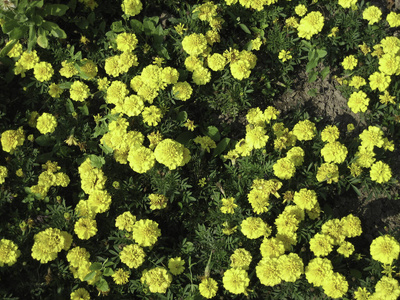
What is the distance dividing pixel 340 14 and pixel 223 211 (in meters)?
2.49

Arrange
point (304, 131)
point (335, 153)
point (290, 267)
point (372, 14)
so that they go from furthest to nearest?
point (372, 14)
point (304, 131)
point (335, 153)
point (290, 267)

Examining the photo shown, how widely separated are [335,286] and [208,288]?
38.5 inches

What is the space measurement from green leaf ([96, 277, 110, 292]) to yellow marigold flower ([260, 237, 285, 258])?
127 centimetres

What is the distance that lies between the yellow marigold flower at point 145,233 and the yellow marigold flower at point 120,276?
0.26 m

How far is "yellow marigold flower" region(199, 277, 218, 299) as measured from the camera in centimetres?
300

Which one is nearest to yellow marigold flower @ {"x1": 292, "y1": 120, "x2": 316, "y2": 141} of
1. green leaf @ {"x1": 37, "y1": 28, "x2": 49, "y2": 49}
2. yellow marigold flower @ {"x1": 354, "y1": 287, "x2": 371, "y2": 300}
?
yellow marigold flower @ {"x1": 354, "y1": 287, "x2": 371, "y2": 300}

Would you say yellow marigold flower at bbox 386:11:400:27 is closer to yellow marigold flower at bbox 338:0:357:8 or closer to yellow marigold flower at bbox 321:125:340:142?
yellow marigold flower at bbox 338:0:357:8

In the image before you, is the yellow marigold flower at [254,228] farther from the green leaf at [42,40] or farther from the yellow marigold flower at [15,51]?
the yellow marigold flower at [15,51]

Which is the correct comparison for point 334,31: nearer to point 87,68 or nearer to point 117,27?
point 117,27

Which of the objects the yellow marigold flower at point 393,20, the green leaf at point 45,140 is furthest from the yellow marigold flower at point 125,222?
the yellow marigold flower at point 393,20

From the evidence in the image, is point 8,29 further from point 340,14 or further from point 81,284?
point 340,14

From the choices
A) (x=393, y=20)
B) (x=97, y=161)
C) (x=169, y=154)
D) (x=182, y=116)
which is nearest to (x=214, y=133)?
(x=182, y=116)

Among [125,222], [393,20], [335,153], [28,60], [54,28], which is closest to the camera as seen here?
[125,222]

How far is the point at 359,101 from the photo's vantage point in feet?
12.3
